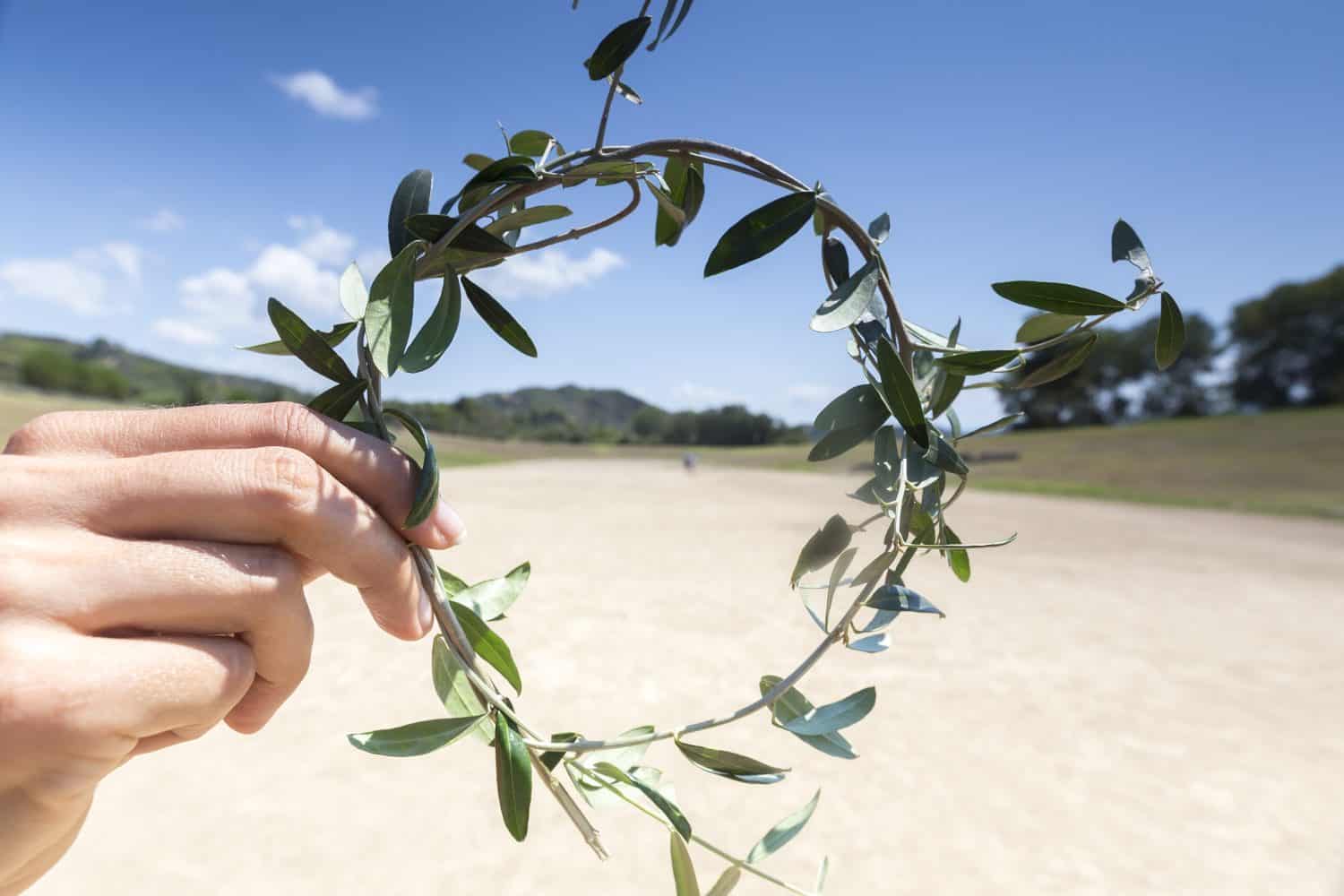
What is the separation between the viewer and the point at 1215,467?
15094 millimetres

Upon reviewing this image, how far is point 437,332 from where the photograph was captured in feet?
1.23

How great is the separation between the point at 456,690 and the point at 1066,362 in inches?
14.0

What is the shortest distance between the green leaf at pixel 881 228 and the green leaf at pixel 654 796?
312mm

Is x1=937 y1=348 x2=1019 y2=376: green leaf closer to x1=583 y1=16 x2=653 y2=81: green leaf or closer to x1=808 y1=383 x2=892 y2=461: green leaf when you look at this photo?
x1=808 y1=383 x2=892 y2=461: green leaf

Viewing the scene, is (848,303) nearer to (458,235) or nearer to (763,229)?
(763,229)

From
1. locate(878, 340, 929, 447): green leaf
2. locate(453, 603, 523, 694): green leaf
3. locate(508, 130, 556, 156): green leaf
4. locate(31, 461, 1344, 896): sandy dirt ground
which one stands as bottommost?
locate(31, 461, 1344, 896): sandy dirt ground

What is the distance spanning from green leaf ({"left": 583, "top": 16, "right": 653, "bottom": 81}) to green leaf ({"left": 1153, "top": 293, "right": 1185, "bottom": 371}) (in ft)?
0.95

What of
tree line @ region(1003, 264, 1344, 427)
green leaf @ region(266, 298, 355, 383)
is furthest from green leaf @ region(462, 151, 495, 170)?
tree line @ region(1003, 264, 1344, 427)

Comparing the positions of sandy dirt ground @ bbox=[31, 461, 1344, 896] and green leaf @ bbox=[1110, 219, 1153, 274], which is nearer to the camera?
green leaf @ bbox=[1110, 219, 1153, 274]

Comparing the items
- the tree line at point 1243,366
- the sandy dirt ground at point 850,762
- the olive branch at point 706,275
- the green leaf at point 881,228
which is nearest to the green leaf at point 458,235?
the olive branch at point 706,275

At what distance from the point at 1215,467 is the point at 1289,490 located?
91.6 inches

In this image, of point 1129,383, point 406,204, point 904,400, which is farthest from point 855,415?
point 1129,383

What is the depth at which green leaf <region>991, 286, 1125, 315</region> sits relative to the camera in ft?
1.27

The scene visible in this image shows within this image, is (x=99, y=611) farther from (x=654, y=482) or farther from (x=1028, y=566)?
(x=654, y=482)
